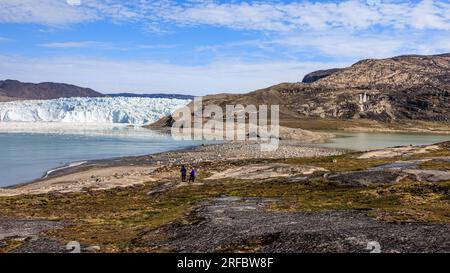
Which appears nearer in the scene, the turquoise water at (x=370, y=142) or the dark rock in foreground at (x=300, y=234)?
the dark rock in foreground at (x=300, y=234)

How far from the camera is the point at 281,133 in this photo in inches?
5704

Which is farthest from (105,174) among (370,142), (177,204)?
(370,142)

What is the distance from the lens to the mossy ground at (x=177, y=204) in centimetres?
2569

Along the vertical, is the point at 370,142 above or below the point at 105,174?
below

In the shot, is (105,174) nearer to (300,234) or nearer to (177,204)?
(177,204)

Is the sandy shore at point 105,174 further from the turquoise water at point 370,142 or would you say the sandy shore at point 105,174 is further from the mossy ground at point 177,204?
the turquoise water at point 370,142

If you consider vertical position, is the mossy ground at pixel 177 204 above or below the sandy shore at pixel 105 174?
above

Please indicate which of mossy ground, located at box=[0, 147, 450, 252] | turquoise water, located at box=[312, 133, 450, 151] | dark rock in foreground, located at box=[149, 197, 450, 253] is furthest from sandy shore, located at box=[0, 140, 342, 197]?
turquoise water, located at box=[312, 133, 450, 151]

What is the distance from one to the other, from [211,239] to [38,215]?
55.1 ft

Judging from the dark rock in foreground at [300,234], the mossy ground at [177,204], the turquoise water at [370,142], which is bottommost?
the turquoise water at [370,142]

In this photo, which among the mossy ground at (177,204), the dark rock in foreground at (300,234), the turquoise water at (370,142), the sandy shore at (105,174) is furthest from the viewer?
the turquoise water at (370,142)

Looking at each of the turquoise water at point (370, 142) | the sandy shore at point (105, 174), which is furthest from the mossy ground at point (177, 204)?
the turquoise water at point (370, 142)

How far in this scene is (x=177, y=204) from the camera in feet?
120
